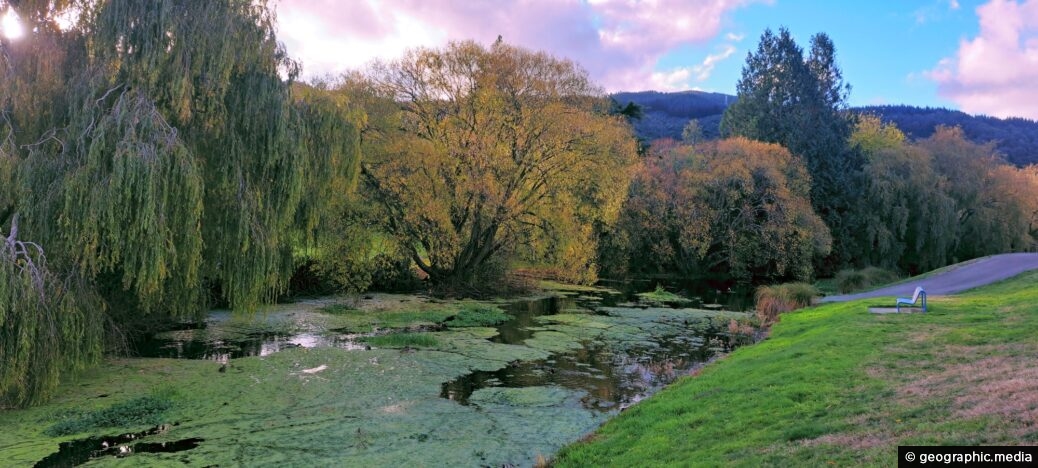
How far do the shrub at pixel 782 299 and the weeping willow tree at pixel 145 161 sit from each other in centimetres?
1690

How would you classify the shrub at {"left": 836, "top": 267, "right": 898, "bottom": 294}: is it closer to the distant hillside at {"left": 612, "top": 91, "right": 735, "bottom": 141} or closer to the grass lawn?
the grass lawn

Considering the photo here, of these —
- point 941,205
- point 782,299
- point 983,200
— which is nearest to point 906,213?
point 941,205

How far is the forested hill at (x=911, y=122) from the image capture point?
297 feet

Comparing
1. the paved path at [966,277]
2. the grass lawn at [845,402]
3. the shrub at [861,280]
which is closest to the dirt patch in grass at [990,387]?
the grass lawn at [845,402]

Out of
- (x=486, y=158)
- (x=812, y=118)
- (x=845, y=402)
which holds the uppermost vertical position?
(x=812, y=118)

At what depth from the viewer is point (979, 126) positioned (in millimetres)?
102000

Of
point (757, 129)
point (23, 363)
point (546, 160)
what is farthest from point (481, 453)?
point (757, 129)

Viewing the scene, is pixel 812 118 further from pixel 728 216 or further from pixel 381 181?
pixel 381 181

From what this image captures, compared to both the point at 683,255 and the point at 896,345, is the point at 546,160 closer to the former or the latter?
the point at 896,345

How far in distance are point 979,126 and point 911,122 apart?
10825 millimetres

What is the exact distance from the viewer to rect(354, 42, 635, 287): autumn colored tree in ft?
70.5

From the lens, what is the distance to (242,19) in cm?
1078

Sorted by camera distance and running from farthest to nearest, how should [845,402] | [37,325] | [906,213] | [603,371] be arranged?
[906,213] → [603,371] → [37,325] → [845,402]

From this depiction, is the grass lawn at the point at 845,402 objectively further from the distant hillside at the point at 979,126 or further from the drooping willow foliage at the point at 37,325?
the distant hillside at the point at 979,126
